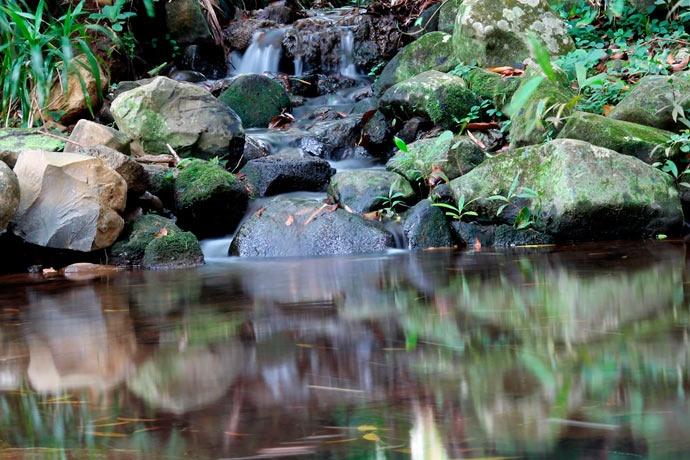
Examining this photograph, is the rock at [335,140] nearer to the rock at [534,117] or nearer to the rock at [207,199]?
the rock at [207,199]

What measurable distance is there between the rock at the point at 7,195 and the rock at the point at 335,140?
3.88 m

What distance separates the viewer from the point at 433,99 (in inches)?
292

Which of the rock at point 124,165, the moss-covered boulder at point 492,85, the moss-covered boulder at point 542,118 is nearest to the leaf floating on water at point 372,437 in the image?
the rock at point 124,165

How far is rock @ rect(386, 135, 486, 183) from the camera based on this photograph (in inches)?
242

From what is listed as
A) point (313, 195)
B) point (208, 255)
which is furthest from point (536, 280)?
point (313, 195)

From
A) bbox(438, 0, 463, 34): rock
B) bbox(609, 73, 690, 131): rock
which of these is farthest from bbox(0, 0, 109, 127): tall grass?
bbox(438, 0, 463, 34): rock

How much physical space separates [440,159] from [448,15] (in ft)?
14.3

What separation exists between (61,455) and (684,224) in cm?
514

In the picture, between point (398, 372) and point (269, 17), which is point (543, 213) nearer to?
point (398, 372)

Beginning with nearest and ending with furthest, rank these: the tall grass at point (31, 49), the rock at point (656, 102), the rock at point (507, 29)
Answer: the tall grass at point (31, 49)
the rock at point (656, 102)
the rock at point (507, 29)

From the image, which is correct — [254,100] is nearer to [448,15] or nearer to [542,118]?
[448,15]

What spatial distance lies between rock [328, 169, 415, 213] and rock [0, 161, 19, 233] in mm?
2629

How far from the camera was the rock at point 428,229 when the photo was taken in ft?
18.0

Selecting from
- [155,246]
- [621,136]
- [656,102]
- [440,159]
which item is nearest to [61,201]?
[155,246]
